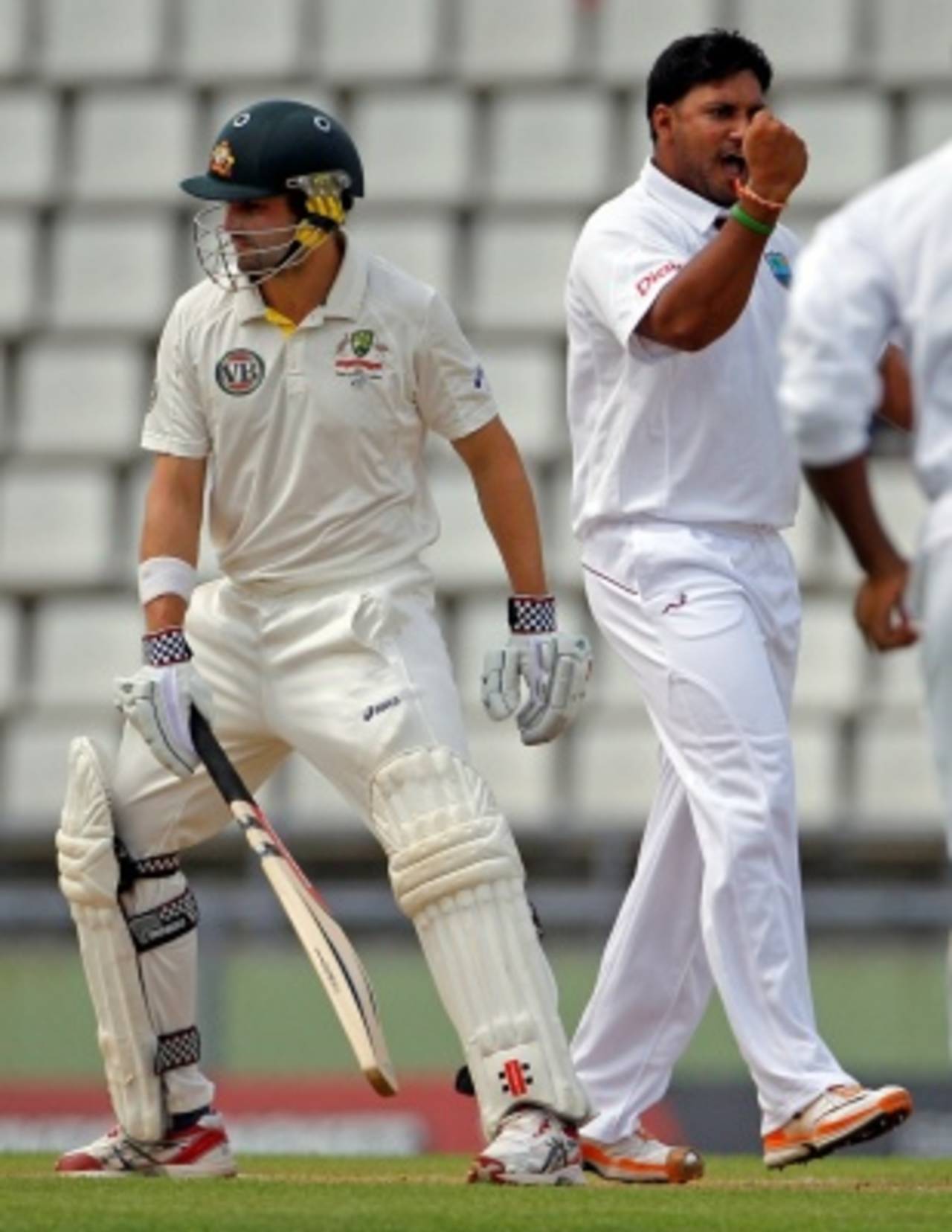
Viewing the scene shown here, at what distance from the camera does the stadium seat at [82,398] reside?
1204 centimetres

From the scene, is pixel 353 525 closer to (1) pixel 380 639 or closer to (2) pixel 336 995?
(1) pixel 380 639

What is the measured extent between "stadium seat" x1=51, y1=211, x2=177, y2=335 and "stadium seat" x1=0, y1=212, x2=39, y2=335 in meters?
0.09

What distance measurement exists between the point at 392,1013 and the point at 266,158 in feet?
12.4

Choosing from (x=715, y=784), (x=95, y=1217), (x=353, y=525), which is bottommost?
(x=95, y=1217)

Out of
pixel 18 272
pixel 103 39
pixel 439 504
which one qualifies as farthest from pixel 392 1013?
pixel 103 39

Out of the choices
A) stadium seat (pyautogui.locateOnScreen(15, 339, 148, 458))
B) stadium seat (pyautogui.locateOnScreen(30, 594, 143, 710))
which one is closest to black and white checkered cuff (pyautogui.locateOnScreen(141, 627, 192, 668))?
stadium seat (pyautogui.locateOnScreen(30, 594, 143, 710))

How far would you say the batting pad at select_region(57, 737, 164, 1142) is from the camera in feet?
19.2

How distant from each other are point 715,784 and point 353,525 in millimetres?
778

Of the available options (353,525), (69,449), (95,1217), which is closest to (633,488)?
(353,525)

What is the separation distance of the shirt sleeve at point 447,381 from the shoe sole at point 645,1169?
1300 mm

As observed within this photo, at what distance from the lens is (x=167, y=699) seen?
5684 mm

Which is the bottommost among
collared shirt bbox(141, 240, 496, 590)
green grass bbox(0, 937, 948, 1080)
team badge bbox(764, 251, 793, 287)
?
green grass bbox(0, 937, 948, 1080)

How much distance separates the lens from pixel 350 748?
223 inches

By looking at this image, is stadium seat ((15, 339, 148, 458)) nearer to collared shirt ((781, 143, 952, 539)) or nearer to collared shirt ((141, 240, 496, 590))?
collared shirt ((141, 240, 496, 590))
